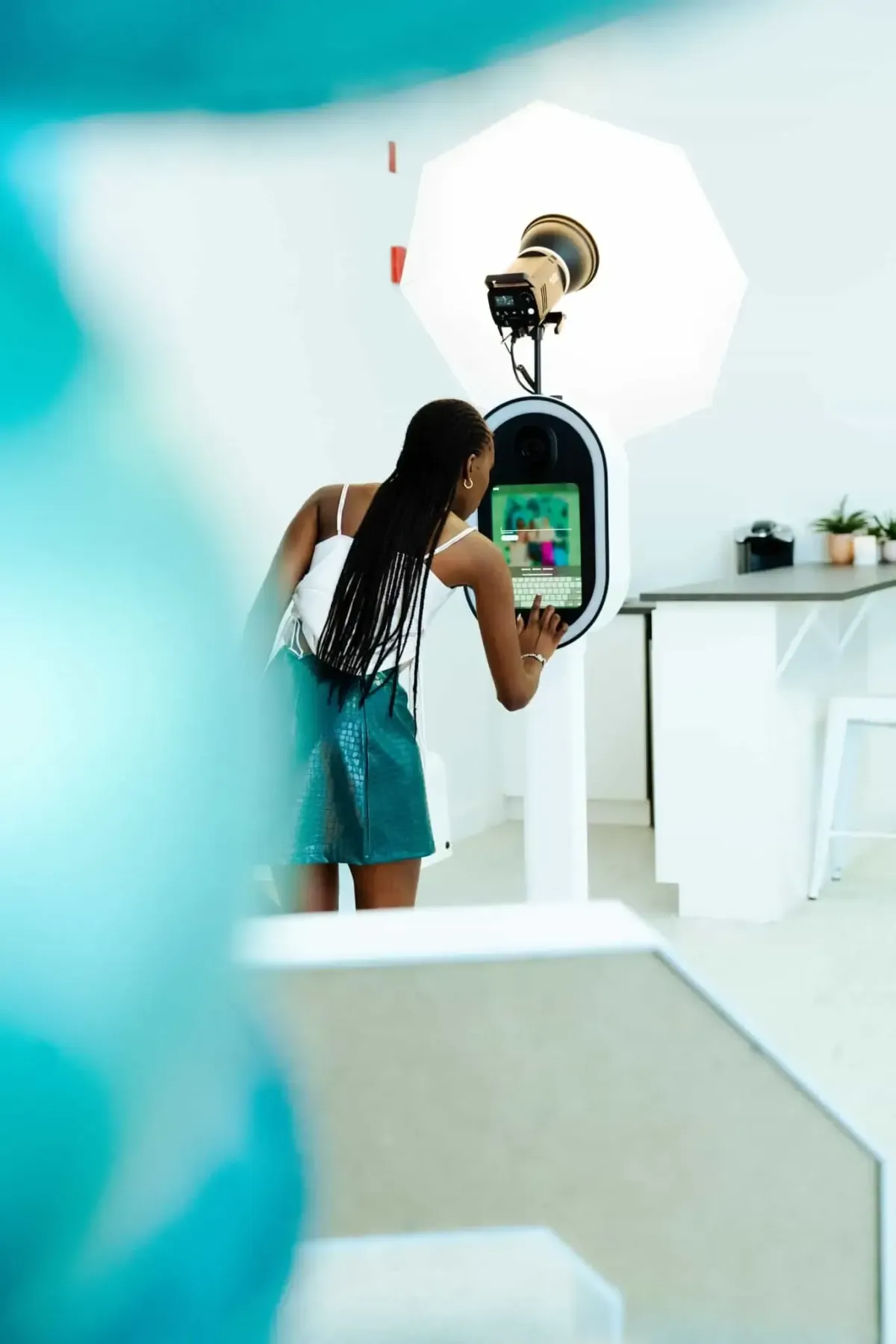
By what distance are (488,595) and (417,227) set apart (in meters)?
0.31

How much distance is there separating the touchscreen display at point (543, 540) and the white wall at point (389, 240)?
22 centimetres

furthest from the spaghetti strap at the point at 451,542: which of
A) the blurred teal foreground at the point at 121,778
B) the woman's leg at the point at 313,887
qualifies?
the blurred teal foreground at the point at 121,778

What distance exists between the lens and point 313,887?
1.31 m

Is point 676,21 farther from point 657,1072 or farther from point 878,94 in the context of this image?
point 878,94

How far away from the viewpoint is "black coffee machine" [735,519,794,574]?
381cm

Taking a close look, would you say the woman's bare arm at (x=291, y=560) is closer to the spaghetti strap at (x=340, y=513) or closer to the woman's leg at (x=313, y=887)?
the spaghetti strap at (x=340, y=513)

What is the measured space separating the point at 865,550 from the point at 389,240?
1.76 meters

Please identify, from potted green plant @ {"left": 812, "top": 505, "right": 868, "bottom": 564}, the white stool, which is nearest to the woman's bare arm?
the white stool

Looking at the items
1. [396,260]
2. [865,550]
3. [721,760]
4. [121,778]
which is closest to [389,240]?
[396,260]

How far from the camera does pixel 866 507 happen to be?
153 inches

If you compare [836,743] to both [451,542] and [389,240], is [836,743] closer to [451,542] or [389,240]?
[389,240]

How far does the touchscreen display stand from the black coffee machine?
2.54m

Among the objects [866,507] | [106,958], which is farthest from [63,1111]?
[866,507]

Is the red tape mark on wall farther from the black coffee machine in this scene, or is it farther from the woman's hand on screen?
the woman's hand on screen
